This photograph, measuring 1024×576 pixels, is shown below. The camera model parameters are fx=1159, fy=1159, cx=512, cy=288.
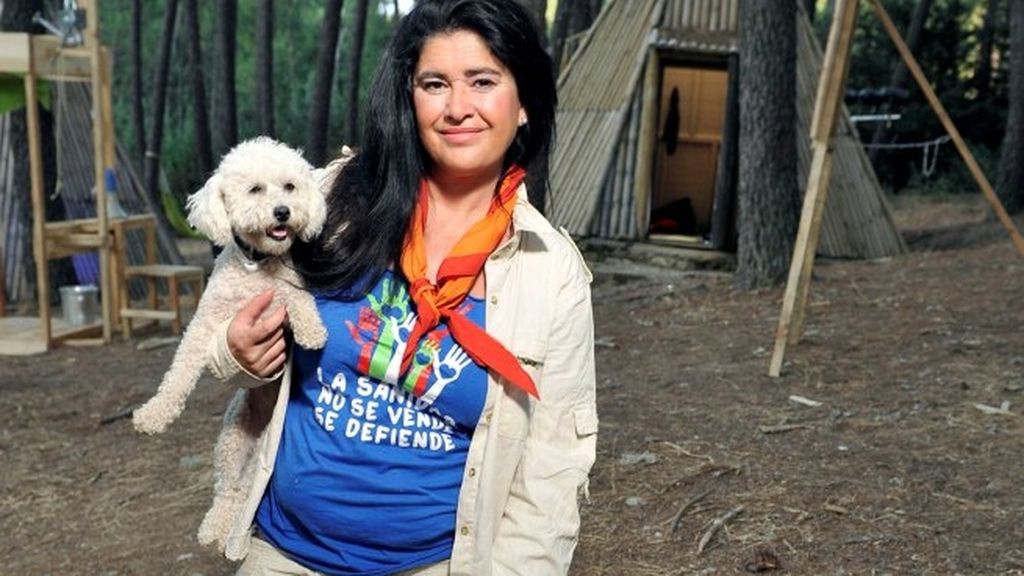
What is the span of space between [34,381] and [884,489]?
20.3 ft

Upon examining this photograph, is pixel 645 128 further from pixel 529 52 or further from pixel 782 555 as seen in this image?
pixel 529 52

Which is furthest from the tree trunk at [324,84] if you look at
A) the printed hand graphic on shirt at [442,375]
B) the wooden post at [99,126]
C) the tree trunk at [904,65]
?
the printed hand graphic on shirt at [442,375]

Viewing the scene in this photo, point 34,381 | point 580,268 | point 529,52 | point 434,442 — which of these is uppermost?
point 529,52

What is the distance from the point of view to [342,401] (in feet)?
7.41

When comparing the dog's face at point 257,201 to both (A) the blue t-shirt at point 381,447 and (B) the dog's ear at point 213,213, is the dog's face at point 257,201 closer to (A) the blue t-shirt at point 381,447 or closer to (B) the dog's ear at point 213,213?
(B) the dog's ear at point 213,213

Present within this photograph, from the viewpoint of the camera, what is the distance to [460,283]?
2283 millimetres

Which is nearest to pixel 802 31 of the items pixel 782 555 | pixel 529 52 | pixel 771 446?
pixel 771 446

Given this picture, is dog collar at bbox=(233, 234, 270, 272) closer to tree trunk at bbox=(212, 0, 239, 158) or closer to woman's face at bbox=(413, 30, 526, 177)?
woman's face at bbox=(413, 30, 526, 177)

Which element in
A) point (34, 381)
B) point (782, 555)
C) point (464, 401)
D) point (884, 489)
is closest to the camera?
point (464, 401)

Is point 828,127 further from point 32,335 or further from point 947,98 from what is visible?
point 947,98

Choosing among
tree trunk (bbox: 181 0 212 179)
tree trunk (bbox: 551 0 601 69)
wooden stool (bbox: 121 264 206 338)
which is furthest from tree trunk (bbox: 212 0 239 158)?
wooden stool (bbox: 121 264 206 338)

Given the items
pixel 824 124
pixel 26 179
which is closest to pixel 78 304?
pixel 26 179

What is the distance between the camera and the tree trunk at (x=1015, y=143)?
50.4 ft

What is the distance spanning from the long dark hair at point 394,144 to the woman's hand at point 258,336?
4.2 inches
